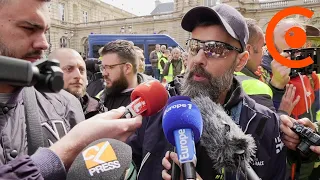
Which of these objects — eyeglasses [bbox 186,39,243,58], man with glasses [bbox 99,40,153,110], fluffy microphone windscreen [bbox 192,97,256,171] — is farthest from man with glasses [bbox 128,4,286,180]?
man with glasses [bbox 99,40,153,110]

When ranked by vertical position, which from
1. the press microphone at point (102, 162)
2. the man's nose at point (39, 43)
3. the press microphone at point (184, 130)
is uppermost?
the man's nose at point (39, 43)

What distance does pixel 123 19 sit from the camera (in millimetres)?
38594

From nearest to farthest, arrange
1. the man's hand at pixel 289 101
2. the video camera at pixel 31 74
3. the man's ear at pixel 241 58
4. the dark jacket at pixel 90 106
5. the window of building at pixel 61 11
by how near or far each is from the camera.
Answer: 1. the video camera at pixel 31 74
2. the man's ear at pixel 241 58
3. the man's hand at pixel 289 101
4. the dark jacket at pixel 90 106
5. the window of building at pixel 61 11

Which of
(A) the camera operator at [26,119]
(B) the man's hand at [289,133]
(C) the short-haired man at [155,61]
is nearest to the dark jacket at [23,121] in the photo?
(A) the camera operator at [26,119]

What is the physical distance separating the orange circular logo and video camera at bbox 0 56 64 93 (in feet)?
6.03

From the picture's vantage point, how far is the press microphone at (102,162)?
0.93m

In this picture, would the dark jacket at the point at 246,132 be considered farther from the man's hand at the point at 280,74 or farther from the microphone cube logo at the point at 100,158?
the man's hand at the point at 280,74

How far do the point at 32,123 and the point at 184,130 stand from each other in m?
0.65

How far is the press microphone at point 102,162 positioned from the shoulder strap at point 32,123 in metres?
0.36

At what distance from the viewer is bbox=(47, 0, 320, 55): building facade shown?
3127 centimetres

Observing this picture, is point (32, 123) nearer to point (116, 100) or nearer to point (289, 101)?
point (289, 101)

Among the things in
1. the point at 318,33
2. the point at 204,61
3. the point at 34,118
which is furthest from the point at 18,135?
the point at 318,33

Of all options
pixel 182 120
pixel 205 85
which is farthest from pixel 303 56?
pixel 182 120

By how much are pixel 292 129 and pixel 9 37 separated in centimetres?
142
